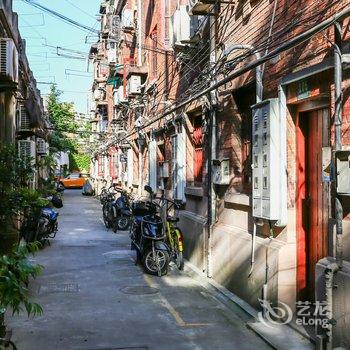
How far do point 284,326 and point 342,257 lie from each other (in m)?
1.65

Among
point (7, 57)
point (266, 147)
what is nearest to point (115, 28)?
point (7, 57)

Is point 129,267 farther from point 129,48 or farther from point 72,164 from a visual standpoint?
point 72,164

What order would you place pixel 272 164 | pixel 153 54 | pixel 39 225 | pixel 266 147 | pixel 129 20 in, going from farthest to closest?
1. pixel 129 20
2. pixel 153 54
3. pixel 39 225
4. pixel 266 147
5. pixel 272 164

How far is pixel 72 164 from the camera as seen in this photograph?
64750mm

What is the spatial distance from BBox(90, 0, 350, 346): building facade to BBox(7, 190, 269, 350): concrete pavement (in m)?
0.62

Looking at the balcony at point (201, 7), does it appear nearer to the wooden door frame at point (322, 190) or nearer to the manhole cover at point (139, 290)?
the wooden door frame at point (322, 190)

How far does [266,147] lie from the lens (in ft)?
22.4

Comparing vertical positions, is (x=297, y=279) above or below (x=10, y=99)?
below

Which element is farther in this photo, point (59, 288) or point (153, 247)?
point (153, 247)

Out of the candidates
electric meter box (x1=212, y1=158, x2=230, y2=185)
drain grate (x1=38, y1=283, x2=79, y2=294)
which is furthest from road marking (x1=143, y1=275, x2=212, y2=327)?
electric meter box (x1=212, y1=158, x2=230, y2=185)

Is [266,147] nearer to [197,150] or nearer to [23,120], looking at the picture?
[197,150]

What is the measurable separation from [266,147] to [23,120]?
969cm

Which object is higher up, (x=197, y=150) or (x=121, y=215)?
(x=197, y=150)

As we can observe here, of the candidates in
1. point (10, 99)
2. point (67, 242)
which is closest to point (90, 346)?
point (10, 99)
